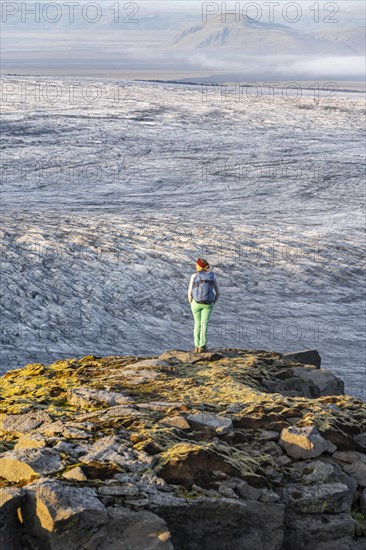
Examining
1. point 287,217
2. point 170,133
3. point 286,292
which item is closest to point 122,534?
point 286,292

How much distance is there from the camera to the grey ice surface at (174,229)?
24203 mm

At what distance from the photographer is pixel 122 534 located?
28.0 ft

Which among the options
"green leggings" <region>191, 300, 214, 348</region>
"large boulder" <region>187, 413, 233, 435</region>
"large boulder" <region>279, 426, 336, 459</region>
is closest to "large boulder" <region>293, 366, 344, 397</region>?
"green leggings" <region>191, 300, 214, 348</region>

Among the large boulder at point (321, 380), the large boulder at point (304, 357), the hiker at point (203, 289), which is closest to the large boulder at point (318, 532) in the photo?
the large boulder at point (321, 380)

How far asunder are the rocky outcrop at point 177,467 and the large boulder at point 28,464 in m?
0.01

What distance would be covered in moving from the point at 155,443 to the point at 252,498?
1315mm

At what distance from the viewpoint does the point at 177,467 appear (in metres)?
9.56

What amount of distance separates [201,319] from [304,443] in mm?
4998

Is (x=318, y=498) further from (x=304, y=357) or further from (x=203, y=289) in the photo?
(x=304, y=357)

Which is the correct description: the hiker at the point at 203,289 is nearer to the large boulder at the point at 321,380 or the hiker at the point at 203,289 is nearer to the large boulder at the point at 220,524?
the large boulder at the point at 321,380

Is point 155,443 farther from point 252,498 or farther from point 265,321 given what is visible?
point 265,321

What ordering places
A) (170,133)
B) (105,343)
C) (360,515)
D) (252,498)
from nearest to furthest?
1. (252,498)
2. (360,515)
3. (105,343)
4. (170,133)

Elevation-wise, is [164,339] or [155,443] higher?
[155,443]

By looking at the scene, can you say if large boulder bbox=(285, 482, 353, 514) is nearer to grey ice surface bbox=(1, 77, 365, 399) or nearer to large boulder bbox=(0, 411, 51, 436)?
large boulder bbox=(0, 411, 51, 436)
